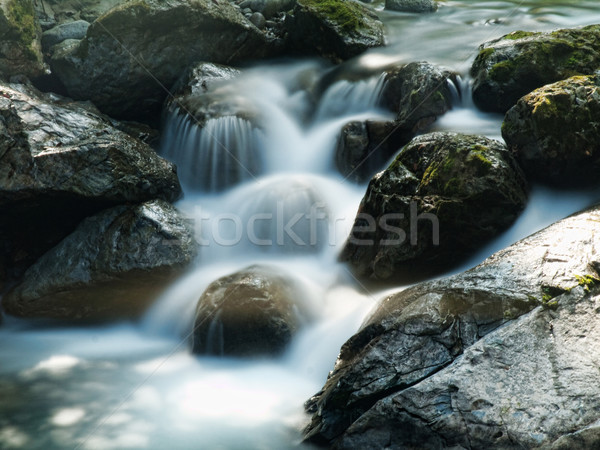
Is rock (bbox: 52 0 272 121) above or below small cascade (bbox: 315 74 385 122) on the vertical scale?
above

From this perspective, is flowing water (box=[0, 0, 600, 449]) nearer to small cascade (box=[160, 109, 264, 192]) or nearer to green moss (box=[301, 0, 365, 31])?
small cascade (box=[160, 109, 264, 192])

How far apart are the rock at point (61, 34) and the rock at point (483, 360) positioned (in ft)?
27.3

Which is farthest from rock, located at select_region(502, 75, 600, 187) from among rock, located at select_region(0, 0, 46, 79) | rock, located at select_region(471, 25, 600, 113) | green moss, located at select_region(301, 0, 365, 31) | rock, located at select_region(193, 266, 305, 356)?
rock, located at select_region(0, 0, 46, 79)

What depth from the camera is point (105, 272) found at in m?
5.53

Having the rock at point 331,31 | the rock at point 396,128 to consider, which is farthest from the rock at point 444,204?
the rock at point 331,31

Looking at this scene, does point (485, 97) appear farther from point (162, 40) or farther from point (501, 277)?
point (162, 40)

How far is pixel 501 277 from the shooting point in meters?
3.61

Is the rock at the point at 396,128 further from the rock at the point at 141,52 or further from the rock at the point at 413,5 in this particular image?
the rock at the point at 413,5

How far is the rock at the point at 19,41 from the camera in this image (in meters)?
7.54

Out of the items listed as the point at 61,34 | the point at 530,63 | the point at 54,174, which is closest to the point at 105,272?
the point at 54,174

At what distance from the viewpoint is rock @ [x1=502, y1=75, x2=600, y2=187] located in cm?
467

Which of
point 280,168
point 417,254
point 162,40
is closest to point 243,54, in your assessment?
point 162,40

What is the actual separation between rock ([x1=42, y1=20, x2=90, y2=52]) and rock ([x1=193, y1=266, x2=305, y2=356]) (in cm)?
678

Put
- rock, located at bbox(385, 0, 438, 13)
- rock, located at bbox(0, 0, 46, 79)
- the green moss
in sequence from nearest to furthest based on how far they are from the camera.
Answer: rock, located at bbox(0, 0, 46, 79) → the green moss → rock, located at bbox(385, 0, 438, 13)
